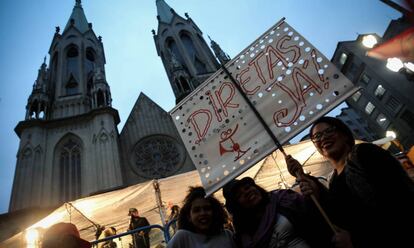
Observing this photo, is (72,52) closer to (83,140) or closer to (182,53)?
(182,53)

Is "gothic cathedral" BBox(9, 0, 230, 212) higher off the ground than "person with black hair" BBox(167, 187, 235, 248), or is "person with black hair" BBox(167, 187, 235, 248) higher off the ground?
"gothic cathedral" BBox(9, 0, 230, 212)

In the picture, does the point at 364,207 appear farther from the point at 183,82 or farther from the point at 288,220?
the point at 183,82

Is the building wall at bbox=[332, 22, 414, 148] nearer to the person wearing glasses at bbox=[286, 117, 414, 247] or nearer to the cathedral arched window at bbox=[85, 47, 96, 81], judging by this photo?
the cathedral arched window at bbox=[85, 47, 96, 81]

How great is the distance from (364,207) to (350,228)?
22 centimetres

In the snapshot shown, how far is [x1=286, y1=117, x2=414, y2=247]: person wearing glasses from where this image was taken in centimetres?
144

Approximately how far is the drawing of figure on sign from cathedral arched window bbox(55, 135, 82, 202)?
14.2 metres

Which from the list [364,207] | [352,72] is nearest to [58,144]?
A: [364,207]

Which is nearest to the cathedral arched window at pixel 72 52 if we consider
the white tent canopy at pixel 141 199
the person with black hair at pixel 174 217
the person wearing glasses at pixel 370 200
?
the white tent canopy at pixel 141 199

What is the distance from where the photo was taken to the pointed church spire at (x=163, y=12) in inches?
1280

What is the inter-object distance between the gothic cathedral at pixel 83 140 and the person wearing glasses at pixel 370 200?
1146cm

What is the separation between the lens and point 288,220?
1.99 m

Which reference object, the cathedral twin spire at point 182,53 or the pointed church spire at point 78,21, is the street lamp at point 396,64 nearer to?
the cathedral twin spire at point 182,53

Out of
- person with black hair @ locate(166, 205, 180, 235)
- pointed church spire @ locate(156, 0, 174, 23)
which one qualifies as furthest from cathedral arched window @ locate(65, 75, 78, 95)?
person with black hair @ locate(166, 205, 180, 235)

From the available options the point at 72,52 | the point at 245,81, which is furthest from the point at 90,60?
the point at 245,81
